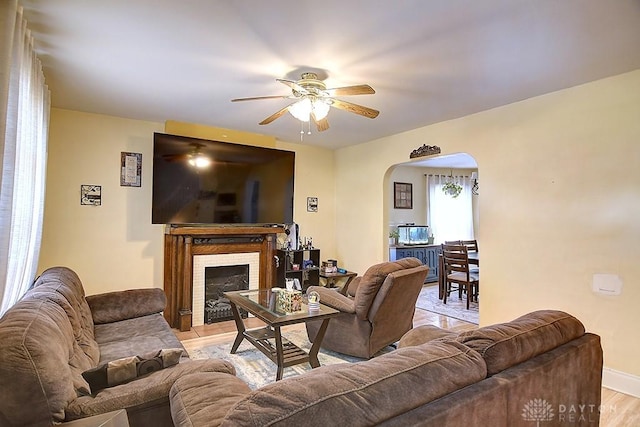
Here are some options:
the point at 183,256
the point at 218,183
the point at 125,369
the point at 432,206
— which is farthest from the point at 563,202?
the point at 432,206

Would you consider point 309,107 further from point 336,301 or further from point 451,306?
point 451,306

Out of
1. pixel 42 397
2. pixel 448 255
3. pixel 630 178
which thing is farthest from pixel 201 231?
pixel 630 178

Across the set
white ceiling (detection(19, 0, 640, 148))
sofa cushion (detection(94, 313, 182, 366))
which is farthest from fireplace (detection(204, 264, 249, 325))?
white ceiling (detection(19, 0, 640, 148))

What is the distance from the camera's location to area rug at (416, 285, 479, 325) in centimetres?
475

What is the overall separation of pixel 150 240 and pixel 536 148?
4.40m

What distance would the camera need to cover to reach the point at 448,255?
5.35 meters

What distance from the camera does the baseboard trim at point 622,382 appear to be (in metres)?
2.69

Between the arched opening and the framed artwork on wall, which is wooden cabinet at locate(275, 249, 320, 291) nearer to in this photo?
the arched opening

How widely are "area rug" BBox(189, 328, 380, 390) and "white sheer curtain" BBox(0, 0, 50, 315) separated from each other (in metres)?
1.64

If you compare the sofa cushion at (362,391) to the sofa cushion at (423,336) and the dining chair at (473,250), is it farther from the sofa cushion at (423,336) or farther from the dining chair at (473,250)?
the dining chair at (473,250)

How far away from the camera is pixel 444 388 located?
1.06 meters

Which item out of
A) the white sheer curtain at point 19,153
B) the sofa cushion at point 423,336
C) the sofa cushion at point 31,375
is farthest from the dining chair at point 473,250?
the white sheer curtain at point 19,153

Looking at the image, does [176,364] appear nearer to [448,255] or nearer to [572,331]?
[572,331]

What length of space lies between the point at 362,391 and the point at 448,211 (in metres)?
7.44
